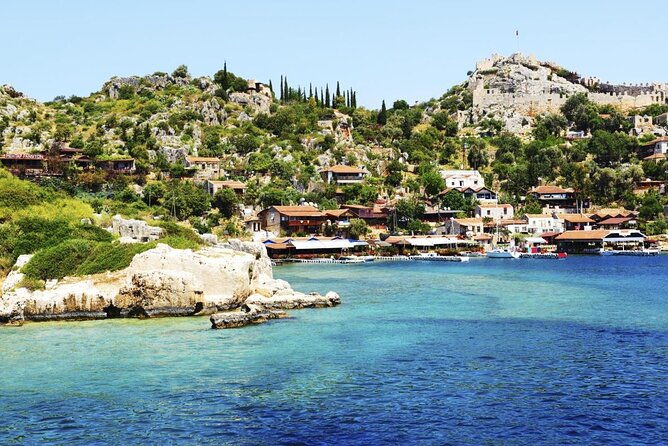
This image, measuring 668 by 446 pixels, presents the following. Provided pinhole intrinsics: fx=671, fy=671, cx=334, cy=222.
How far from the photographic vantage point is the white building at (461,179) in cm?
9456

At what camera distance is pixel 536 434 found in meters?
13.0

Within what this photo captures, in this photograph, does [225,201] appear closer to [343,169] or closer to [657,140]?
[343,169]

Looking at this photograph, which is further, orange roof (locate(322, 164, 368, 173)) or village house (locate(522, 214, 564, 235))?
orange roof (locate(322, 164, 368, 173))

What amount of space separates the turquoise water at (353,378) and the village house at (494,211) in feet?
185

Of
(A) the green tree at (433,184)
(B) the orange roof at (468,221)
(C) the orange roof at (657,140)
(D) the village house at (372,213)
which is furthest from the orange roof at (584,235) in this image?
(C) the orange roof at (657,140)

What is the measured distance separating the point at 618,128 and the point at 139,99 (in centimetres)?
8029

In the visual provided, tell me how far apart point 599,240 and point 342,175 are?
34.1 m

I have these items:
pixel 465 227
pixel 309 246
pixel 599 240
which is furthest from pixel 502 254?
pixel 309 246

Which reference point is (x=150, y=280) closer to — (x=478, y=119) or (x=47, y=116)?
(x=47, y=116)

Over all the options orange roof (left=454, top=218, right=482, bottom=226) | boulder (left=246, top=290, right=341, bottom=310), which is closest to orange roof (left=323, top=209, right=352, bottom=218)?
orange roof (left=454, top=218, right=482, bottom=226)

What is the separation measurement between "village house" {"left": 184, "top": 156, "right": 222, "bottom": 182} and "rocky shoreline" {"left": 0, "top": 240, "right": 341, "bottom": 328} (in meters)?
58.2

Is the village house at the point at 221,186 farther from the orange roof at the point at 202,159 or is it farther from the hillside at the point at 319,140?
the orange roof at the point at 202,159

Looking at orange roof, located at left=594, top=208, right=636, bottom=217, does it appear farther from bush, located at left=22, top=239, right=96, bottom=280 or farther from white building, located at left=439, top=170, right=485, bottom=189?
bush, located at left=22, top=239, right=96, bottom=280

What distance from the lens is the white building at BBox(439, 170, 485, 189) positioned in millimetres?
94562
